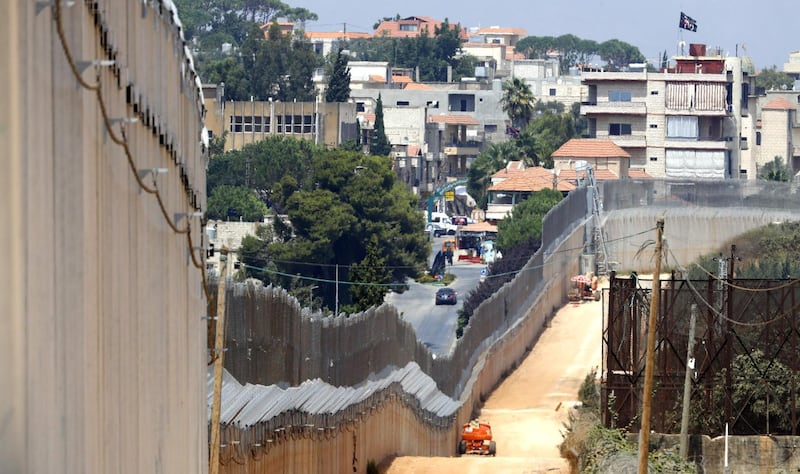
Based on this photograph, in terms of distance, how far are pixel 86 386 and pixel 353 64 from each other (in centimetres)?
16540

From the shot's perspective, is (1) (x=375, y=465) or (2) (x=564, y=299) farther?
(2) (x=564, y=299)

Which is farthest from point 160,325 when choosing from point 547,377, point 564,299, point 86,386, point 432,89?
point 432,89

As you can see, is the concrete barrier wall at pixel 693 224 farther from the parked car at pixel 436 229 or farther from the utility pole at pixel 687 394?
the parked car at pixel 436 229

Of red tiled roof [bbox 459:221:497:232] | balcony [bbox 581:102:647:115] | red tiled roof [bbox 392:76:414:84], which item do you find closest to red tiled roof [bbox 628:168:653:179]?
balcony [bbox 581:102:647:115]

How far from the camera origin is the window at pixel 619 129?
370 ft

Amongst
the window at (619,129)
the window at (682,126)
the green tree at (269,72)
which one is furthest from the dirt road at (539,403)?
the green tree at (269,72)

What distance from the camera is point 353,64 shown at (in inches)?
6875

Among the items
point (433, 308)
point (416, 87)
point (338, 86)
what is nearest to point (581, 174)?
point (433, 308)

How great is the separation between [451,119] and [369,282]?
75.7 m

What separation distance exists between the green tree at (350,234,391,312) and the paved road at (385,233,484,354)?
2297mm

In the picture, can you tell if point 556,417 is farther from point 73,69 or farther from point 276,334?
point 73,69

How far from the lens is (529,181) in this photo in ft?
341

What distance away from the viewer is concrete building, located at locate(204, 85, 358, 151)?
126625mm

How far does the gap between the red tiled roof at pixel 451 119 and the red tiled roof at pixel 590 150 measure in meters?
36.6
